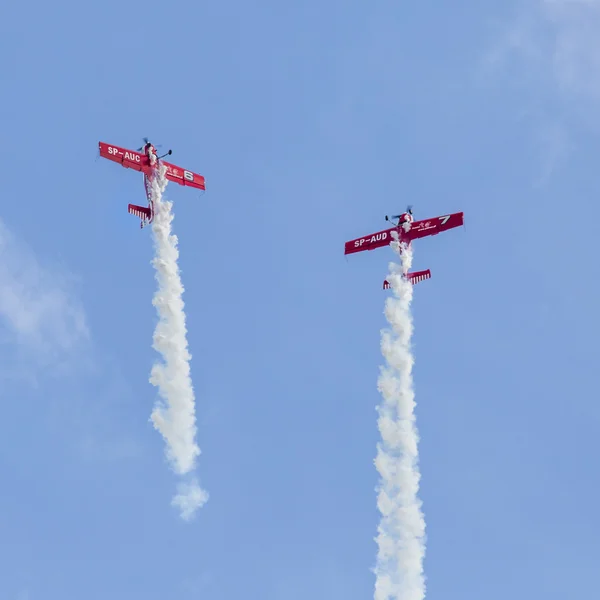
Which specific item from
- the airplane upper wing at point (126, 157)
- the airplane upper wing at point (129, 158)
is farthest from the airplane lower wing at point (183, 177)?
the airplane upper wing at point (126, 157)

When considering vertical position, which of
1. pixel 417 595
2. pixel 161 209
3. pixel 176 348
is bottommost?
pixel 417 595

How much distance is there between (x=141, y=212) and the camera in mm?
88688

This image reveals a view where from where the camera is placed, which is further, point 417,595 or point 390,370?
→ point 390,370

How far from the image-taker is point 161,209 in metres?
89.1

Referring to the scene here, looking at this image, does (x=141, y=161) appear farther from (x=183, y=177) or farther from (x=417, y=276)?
(x=417, y=276)

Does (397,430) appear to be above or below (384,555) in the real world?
above

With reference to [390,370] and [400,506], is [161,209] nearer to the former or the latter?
[390,370]

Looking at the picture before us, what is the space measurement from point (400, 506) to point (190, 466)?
563 inches

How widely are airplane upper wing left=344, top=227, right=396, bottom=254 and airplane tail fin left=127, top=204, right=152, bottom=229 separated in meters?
14.9

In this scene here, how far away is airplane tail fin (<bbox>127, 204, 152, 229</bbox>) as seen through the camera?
88.4 meters

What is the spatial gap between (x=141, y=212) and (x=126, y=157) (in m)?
3.79

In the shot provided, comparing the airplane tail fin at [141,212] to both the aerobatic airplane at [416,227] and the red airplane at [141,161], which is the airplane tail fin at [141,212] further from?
the aerobatic airplane at [416,227]

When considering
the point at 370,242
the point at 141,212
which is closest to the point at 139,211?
the point at 141,212

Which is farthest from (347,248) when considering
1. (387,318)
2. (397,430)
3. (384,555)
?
(384,555)
